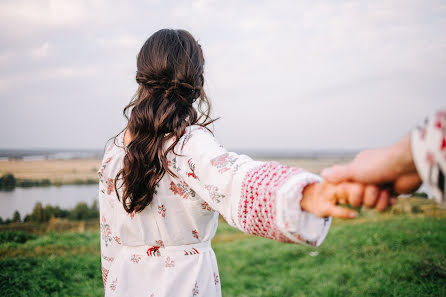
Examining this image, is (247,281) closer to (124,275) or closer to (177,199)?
(124,275)

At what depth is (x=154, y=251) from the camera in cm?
150

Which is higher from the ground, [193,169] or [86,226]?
[193,169]

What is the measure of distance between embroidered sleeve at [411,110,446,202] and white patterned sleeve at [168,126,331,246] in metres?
0.31

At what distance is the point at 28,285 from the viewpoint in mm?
3510

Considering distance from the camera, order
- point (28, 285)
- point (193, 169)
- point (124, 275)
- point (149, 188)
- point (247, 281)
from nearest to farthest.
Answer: point (193, 169) < point (149, 188) < point (124, 275) < point (28, 285) < point (247, 281)

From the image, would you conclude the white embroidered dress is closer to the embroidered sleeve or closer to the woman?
the woman

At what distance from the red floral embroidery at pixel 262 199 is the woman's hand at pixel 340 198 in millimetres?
95

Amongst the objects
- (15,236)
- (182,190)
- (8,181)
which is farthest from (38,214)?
(182,190)

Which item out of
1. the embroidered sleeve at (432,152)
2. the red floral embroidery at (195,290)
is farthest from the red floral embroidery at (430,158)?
the red floral embroidery at (195,290)

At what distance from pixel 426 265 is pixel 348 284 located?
1048 mm

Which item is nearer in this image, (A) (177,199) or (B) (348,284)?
(A) (177,199)

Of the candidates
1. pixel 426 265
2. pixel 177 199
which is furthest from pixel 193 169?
pixel 426 265

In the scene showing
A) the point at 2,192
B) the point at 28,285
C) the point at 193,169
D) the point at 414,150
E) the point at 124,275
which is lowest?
the point at 28,285

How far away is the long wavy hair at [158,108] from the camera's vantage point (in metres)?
1.37
